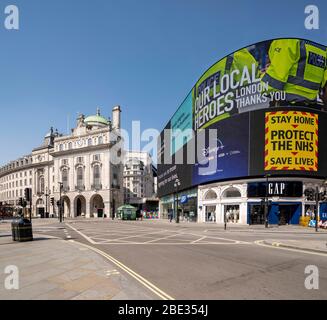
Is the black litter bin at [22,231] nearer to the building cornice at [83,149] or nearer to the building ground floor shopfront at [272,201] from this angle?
the building ground floor shopfront at [272,201]

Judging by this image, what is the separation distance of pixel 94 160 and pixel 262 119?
62.3 meters

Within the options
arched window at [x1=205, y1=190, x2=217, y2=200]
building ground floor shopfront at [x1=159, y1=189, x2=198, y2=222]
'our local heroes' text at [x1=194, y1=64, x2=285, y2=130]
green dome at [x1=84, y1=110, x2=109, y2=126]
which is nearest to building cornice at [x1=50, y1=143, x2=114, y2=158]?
green dome at [x1=84, y1=110, x2=109, y2=126]

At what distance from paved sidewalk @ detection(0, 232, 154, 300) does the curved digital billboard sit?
36.0m

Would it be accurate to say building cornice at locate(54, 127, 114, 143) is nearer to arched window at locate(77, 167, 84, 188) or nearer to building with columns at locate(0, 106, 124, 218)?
building with columns at locate(0, 106, 124, 218)

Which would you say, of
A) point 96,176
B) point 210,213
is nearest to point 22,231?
point 210,213

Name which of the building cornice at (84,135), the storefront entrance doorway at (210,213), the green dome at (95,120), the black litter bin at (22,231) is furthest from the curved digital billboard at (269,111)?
the green dome at (95,120)

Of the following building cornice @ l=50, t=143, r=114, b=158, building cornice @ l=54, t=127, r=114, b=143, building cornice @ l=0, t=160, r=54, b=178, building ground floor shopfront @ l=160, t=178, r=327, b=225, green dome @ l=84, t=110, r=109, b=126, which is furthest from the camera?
building cornice @ l=0, t=160, r=54, b=178

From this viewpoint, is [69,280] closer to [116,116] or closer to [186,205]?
[186,205]

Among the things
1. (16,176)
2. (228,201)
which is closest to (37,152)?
(16,176)

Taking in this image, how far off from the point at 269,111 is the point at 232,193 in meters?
13.9

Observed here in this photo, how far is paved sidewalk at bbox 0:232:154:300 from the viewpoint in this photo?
21.8 ft

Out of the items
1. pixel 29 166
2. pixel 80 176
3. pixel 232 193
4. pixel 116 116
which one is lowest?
pixel 232 193

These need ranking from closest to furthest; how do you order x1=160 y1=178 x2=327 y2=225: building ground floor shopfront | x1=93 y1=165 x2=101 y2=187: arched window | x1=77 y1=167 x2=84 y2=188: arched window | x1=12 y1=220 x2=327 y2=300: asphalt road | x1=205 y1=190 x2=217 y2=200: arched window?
x1=12 y1=220 x2=327 y2=300: asphalt road
x1=160 y1=178 x2=327 y2=225: building ground floor shopfront
x1=205 y1=190 x2=217 y2=200: arched window
x1=93 y1=165 x2=101 y2=187: arched window
x1=77 y1=167 x2=84 y2=188: arched window

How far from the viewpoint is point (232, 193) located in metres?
45.2
